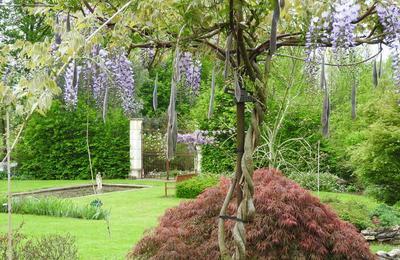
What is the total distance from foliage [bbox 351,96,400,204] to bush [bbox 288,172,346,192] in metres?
2.35

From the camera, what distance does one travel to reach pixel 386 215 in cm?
732

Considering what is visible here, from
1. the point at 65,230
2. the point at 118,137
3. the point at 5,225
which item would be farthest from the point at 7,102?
the point at 118,137

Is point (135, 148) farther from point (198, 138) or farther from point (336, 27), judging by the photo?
point (336, 27)

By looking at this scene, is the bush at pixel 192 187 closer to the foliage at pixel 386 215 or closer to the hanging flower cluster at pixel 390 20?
the foliage at pixel 386 215

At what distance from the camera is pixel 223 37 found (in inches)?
115

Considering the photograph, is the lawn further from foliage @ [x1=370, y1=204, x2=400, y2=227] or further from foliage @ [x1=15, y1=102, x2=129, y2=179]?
foliage @ [x1=15, y1=102, x2=129, y2=179]

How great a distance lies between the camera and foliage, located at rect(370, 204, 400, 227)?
23.5 feet

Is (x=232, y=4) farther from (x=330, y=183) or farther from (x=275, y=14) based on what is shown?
(x=330, y=183)

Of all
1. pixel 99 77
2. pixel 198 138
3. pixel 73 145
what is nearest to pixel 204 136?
pixel 198 138

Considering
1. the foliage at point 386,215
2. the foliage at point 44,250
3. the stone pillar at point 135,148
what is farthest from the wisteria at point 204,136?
the foliage at point 44,250

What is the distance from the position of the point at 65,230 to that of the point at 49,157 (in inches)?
404

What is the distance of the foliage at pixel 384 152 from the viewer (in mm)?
8703

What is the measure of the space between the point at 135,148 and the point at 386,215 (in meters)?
10.8

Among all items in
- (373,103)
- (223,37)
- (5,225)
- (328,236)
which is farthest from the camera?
(373,103)
